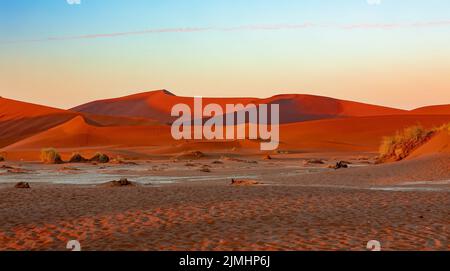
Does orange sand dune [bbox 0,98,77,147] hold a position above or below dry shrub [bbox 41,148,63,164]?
above

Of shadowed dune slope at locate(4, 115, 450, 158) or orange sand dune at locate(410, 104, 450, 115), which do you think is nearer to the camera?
shadowed dune slope at locate(4, 115, 450, 158)

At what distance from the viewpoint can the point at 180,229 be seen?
1161 centimetres

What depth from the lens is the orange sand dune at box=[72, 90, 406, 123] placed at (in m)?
137

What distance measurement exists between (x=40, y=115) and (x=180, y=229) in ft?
304

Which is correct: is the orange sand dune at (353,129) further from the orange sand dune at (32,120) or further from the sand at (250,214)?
the sand at (250,214)

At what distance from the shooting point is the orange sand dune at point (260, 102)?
137 meters

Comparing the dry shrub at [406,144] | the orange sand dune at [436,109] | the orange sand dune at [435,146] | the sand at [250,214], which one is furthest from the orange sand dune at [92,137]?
the orange sand dune at [436,109]

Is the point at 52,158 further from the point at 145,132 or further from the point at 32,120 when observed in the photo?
the point at 32,120

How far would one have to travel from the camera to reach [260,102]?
13575 centimetres

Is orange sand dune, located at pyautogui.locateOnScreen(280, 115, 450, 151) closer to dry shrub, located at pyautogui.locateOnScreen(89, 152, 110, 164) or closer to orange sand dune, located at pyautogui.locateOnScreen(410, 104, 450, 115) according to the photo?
dry shrub, located at pyautogui.locateOnScreen(89, 152, 110, 164)

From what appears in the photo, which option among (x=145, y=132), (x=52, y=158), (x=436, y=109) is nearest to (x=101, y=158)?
(x=52, y=158)

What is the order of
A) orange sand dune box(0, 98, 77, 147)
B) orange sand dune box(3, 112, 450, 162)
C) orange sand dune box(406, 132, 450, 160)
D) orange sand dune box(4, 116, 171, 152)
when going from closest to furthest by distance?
orange sand dune box(406, 132, 450, 160)
orange sand dune box(3, 112, 450, 162)
orange sand dune box(4, 116, 171, 152)
orange sand dune box(0, 98, 77, 147)

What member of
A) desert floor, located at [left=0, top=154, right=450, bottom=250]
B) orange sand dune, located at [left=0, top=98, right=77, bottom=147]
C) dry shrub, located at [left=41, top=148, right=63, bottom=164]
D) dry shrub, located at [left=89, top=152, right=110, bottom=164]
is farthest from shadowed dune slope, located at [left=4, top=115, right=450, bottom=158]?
desert floor, located at [left=0, top=154, right=450, bottom=250]

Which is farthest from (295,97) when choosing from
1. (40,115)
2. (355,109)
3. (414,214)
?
(414,214)
